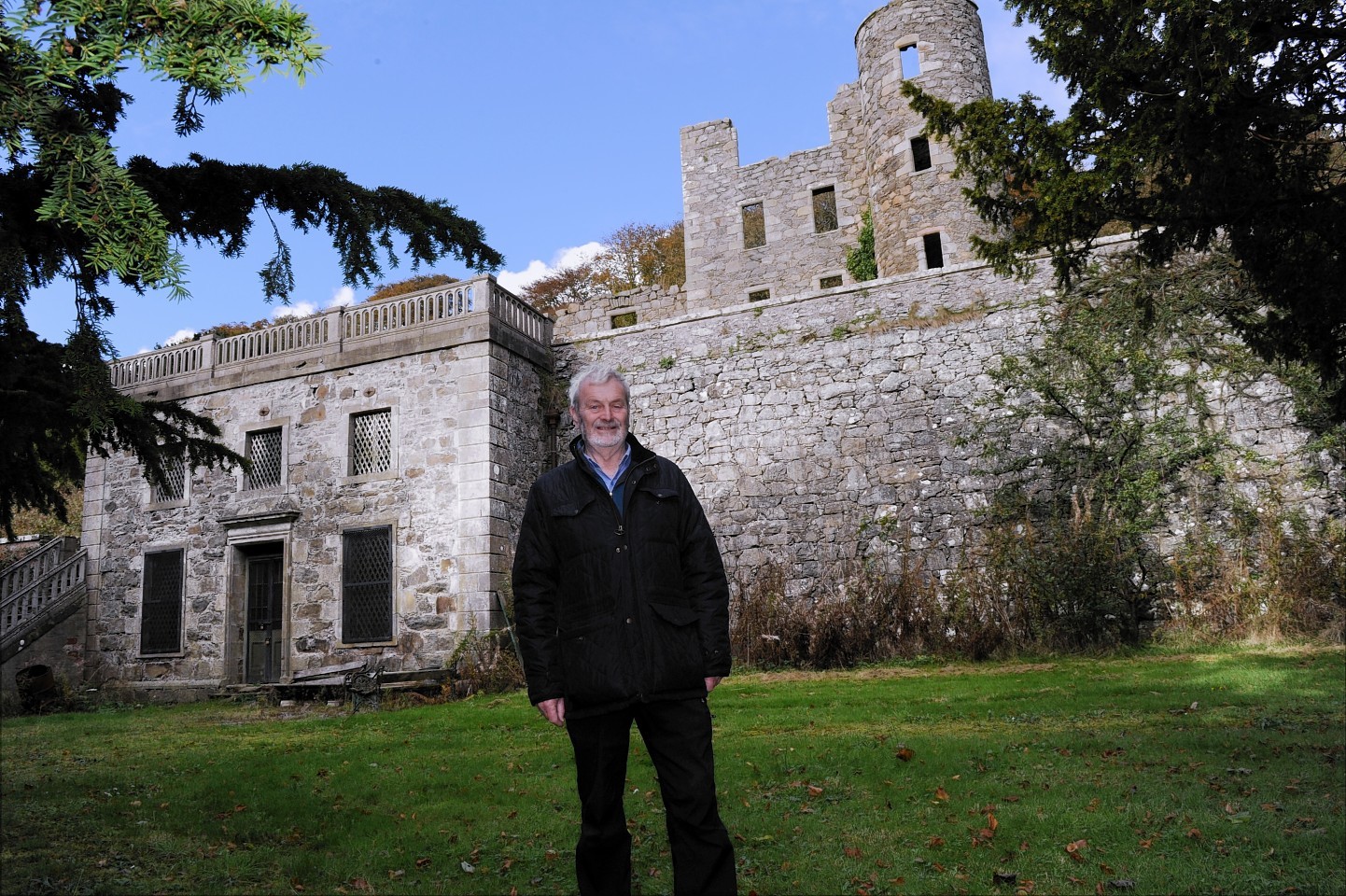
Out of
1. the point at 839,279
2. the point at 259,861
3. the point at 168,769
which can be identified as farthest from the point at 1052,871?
the point at 839,279

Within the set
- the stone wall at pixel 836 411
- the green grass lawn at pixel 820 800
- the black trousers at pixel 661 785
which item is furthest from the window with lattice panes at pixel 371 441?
the black trousers at pixel 661 785

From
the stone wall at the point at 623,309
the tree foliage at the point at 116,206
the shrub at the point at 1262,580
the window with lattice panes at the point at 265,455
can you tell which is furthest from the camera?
the stone wall at the point at 623,309

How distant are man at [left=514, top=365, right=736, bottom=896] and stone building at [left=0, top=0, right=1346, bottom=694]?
34.1ft

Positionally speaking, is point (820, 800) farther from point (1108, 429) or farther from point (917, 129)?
point (917, 129)

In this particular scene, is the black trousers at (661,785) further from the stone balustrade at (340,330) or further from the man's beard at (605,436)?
the stone balustrade at (340,330)

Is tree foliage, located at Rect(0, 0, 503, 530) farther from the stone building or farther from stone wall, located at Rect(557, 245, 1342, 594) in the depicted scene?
stone wall, located at Rect(557, 245, 1342, 594)

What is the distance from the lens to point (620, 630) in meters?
3.24

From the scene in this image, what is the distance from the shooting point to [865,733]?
6.86m

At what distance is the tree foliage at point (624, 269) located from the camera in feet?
101

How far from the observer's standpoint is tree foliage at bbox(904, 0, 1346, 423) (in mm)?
5012

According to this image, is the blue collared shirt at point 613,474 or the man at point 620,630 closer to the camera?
the man at point 620,630

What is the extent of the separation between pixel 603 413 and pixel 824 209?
69.9 feet

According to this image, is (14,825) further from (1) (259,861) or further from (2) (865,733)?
(2) (865,733)

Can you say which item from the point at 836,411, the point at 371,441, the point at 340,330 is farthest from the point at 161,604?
the point at 836,411
